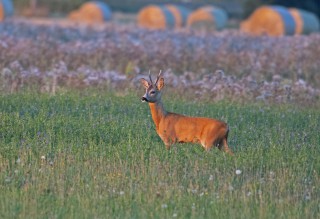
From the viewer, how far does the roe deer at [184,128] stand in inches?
442

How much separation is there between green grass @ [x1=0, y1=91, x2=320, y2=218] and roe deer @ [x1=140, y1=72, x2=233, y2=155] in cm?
13

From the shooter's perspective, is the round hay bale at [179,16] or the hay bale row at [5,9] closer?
the hay bale row at [5,9]

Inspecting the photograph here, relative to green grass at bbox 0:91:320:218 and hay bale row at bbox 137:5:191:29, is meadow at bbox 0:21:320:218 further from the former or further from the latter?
hay bale row at bbox 137:5:191:29

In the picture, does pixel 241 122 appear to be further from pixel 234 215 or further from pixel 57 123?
pixel 234 215

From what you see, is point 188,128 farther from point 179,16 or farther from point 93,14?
point 93,14

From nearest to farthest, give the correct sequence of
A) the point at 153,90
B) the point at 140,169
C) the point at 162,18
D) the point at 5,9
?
1. the point at 140,169
2. the point at 153,90
3. the point at 5,9
4. the point at 162,18

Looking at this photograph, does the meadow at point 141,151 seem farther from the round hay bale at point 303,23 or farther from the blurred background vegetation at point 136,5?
the blurred background vegetation at point 136,5

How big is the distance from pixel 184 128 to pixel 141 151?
1.93 ft

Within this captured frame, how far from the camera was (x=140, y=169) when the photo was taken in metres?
10.6

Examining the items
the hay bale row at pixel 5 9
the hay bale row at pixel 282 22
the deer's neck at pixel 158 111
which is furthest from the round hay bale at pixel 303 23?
the deer's neck at pixel 158 111

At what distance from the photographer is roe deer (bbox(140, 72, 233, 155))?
11219 mm

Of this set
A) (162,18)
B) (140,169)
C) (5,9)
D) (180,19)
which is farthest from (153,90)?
(180,19)

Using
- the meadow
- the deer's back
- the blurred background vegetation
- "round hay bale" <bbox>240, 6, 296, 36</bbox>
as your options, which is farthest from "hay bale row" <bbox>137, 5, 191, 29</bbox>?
the deer's back

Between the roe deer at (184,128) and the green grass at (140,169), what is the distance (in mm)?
134
